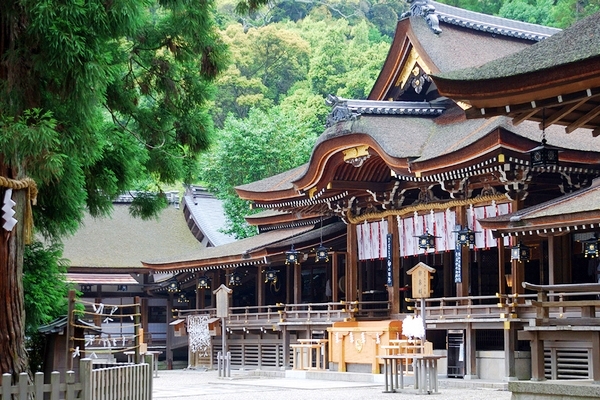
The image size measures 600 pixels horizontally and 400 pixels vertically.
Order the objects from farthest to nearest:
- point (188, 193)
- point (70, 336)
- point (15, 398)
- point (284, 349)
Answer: point (188, 193)
point (284, 349)
point (70, 336)
point (15, 398)

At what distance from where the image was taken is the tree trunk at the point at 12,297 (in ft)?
34.4

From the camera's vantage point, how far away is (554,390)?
1092 cm

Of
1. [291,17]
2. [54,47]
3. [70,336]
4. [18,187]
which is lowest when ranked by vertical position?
[70,336]

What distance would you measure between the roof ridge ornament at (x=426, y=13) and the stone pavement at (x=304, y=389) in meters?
9.00

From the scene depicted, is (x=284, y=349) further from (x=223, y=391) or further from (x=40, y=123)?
(x=40, y=123)

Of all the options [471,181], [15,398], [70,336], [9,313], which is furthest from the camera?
[471,181]

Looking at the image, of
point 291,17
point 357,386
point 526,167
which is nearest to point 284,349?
point 357,386

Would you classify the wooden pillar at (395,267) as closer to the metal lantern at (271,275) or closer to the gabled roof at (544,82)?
the metal lantern at (271,275)

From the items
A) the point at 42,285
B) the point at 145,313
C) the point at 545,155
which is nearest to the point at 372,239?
the point at 145,313

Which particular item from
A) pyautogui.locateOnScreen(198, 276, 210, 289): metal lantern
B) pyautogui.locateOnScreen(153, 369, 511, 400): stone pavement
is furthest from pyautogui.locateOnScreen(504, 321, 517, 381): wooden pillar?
pyautogui.locateOnScreen(198, 276, 210, 289): metal lantern

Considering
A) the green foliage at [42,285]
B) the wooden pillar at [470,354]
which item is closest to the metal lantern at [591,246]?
the wooden pillar at [470,354]

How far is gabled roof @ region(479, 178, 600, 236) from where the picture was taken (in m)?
17.6

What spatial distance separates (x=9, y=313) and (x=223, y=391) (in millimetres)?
10089

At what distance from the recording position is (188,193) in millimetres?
40094
